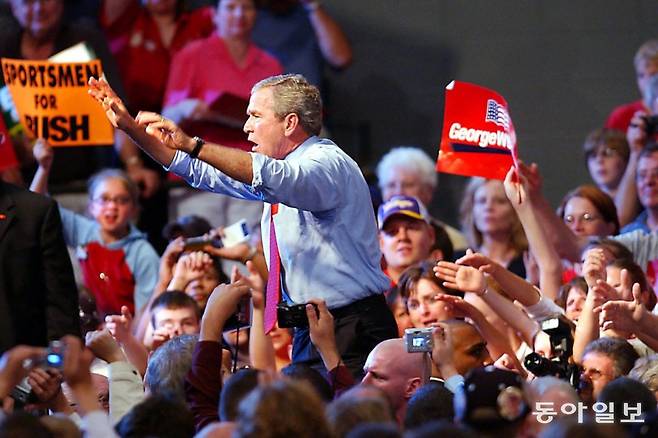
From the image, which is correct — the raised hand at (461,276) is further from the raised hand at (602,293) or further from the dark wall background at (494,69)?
the dark wall background at (494,69)

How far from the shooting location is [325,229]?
6191 millimetres

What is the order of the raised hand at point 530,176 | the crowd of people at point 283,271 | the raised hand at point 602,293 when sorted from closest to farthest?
the crowd of people at point 283,271 → the raised hand at point 602,293 → the raised hand at point 530,176

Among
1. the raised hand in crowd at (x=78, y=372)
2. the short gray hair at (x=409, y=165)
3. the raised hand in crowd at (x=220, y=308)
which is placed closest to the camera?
the raised hand in crowd at (x=78, y=372)

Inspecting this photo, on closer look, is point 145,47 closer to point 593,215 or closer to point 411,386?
point 593,215

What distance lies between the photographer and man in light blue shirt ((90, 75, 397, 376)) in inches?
239

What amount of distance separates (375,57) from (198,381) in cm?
574

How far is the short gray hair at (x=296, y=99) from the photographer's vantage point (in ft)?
20.5

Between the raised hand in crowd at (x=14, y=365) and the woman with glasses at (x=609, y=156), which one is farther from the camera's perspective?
the woman with glasses at (x=609, y=156)

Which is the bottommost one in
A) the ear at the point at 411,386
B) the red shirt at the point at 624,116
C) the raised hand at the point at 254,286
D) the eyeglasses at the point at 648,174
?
the ear at the point at 411,386

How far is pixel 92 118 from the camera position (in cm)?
880

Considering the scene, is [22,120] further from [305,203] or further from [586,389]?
[586,389]

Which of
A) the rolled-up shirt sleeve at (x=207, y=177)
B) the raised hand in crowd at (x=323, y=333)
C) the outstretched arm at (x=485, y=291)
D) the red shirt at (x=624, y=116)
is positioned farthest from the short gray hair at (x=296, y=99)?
the red shirt at (x=624, y=116)

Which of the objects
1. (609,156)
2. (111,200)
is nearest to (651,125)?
(609,156)

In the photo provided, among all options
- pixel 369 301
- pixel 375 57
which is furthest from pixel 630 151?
pixel 369 301
